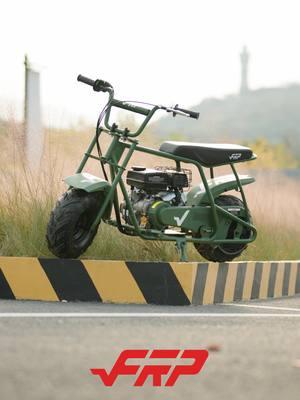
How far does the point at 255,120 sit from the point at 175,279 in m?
41.4

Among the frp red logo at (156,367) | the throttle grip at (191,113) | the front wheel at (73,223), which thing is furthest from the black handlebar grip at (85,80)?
the frp red logo at (156,367)

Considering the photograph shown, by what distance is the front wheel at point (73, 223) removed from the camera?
6801mm

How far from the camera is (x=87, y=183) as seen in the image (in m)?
6.88

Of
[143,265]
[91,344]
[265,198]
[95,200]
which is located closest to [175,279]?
[143,265]

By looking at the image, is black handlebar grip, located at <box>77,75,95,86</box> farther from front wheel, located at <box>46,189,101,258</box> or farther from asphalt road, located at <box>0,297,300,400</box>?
asphalt road, located at <box>0,297,300,400</box>

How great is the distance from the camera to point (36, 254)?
24.1 ft

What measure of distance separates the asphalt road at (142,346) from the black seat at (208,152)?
1.18 m

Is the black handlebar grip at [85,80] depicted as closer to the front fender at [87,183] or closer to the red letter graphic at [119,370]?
the front fender at [87,183]

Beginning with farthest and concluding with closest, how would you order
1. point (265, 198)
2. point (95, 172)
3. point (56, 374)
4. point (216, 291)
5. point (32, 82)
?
point (32, 82) < point (265, 198) < point (95, 172) < point (216, 291) < point (56, 374)

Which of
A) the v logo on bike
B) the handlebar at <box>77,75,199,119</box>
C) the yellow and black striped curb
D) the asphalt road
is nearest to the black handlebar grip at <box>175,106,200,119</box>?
the handlebar at <box>77,75,199,119</box>

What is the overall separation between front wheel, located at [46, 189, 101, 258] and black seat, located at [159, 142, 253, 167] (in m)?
0.71

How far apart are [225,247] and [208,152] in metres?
0.73

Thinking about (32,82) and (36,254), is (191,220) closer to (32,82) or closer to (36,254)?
(36,254)

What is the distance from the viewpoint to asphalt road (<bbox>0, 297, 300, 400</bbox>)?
3.74 metres
